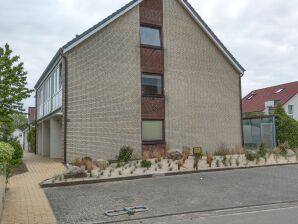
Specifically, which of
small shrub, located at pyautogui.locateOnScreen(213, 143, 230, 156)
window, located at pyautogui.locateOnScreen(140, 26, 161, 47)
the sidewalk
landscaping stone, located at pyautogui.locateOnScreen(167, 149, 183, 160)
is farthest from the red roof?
the sidewalk

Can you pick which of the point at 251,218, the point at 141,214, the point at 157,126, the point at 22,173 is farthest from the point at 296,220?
the point at 157,126

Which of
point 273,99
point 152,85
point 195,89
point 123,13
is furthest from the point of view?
point 273,99

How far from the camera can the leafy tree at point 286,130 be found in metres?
24.7

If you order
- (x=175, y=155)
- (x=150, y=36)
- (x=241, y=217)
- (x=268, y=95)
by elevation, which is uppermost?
(x=150, y=36)

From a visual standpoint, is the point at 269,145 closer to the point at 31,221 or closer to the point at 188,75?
the point at 188,75

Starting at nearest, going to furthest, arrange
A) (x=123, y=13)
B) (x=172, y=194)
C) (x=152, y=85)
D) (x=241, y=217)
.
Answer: (x=241, y=217) < (x=172, y=194) < (x=123, y=13) < (x=152, y=85)

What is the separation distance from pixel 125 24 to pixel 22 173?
9.74 metres

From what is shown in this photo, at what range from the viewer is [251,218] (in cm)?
777

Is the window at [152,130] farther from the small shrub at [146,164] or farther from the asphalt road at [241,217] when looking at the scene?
the asphalt road at [241,217]

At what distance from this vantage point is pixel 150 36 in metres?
21.0

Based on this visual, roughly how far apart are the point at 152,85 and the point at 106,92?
10.00 feet

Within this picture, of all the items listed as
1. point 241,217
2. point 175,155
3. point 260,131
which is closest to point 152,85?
Answer: point 175,155

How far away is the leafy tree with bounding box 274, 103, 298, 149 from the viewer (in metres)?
24.7

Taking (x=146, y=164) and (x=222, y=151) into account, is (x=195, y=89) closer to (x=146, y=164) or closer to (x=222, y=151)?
(x=222, y=151)
